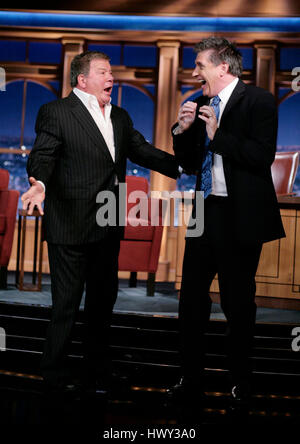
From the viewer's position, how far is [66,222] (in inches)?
83.6

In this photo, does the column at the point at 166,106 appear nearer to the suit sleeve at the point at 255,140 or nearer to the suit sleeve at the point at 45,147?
the suit sleeve at the point at 45,147

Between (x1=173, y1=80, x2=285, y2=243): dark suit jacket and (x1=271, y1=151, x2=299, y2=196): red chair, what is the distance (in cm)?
238

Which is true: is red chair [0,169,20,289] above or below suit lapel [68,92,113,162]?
below

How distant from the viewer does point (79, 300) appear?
2160 mm

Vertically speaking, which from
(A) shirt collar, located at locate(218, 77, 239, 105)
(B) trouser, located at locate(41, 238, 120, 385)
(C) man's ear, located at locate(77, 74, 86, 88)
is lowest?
(B) trouser, located at locate(41, 238, 120, 385)

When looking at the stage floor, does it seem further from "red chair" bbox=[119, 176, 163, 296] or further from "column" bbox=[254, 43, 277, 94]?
"column" bbox=[254, 43, 277, 94]

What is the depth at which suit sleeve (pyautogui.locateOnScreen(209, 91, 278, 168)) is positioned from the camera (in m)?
1.84

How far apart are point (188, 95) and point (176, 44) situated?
58 cm

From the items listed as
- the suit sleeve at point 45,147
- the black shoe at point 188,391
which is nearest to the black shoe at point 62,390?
the black shoe at point 188,391

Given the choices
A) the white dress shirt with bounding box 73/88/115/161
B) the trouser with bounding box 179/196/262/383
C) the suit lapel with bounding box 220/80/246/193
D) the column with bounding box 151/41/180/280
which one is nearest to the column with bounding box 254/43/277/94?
the column with bounding box 151/41/180/280

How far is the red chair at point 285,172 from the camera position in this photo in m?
4.23

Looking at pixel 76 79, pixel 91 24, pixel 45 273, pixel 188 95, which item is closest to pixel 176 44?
pixel 188 95

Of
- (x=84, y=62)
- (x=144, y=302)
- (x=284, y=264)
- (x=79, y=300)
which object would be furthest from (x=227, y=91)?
(x=144, y=302)
